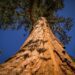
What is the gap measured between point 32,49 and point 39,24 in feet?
2.50

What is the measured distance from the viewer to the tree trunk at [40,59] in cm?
408

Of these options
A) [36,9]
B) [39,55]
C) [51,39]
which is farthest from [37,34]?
[36,9]

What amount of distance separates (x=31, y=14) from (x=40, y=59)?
3.17 meters

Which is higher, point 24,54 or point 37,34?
point 37,34

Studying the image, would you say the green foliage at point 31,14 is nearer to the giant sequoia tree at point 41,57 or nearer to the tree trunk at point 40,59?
the giant sequoia tree at point 41,57

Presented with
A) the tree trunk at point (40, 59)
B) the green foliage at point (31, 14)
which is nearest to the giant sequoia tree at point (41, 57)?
the tree trunk at point (40, 59)

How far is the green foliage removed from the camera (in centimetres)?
707

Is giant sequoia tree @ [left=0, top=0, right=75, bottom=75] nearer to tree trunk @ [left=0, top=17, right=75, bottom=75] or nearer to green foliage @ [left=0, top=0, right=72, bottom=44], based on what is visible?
tree trunk @ [left=0, top=17, right=75, bottom=75]

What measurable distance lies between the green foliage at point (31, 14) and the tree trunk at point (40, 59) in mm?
2282

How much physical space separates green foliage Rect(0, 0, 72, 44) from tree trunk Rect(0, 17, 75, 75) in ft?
7.49

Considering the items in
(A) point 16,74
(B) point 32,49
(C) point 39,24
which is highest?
(C) point 39,24

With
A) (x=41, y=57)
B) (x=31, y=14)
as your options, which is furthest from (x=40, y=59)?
(x=31, y=14)

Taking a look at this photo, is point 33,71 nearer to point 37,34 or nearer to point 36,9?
point 37,34

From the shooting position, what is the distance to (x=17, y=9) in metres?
7.71
